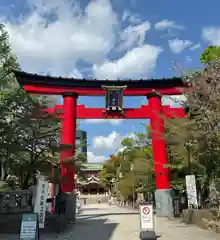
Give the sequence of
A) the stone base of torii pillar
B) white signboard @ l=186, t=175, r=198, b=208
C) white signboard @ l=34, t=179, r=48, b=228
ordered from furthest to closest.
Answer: the stone base of torii pillar, white signboard @ l=186, t=175, r=198, b=208, white signboard @ l=34, t=179, r=48, b=228

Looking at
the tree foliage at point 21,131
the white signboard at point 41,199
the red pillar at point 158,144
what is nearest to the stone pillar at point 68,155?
the tree foliage at point 21,131

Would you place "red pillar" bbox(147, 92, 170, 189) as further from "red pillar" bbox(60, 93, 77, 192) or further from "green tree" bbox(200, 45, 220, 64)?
"red pillar" bbox(60, 93, 77, 192)

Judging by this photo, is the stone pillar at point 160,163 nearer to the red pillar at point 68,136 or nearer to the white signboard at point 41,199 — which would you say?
the red pillar at point 68,136

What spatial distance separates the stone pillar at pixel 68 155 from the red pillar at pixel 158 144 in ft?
17.0

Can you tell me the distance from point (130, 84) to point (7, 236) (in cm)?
1209

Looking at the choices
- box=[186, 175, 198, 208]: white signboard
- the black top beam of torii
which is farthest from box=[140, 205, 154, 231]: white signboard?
the black top beam of torii

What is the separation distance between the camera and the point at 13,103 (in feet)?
46.8

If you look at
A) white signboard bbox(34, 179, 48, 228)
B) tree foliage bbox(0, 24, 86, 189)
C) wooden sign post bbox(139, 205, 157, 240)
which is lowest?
wooden sign post bbox(139, 205, 157, 240)

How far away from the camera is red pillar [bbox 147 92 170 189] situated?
18109mm

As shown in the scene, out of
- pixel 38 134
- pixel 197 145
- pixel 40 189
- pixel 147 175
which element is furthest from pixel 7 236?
pixel 147 175

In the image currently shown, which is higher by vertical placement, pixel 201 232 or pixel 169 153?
pixel 169 153

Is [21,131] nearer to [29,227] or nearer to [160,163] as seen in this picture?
[29,227]

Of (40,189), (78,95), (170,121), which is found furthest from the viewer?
(78,95)

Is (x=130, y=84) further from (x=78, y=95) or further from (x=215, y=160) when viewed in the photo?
(x=215, y=160)
